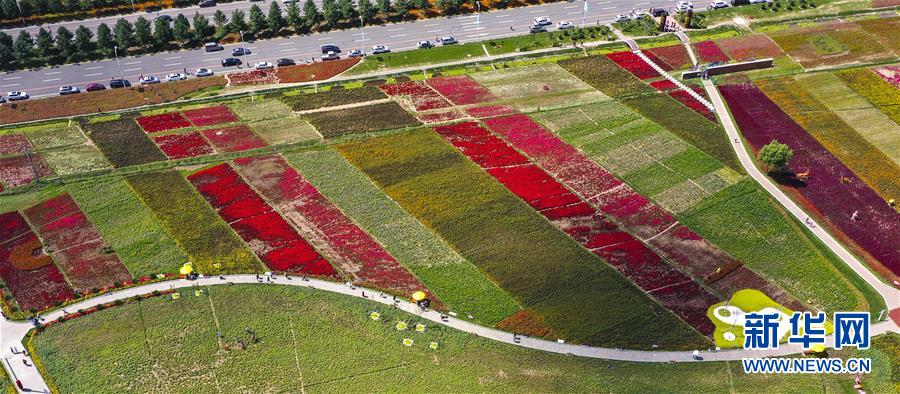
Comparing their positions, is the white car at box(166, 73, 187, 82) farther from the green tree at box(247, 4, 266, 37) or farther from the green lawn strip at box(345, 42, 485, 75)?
the green lawn strip at box(345, 42, 485, 75)

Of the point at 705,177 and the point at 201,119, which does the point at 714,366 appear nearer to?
the point at 705,177

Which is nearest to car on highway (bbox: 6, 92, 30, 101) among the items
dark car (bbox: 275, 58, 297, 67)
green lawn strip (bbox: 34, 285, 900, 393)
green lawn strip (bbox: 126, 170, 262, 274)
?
green lawn strip (bbox: 126, 170, 262, 274)

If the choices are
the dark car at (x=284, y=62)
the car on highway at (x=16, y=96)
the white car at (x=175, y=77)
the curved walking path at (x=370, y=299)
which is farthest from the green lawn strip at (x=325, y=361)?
the dark car at (x=284, y=62)

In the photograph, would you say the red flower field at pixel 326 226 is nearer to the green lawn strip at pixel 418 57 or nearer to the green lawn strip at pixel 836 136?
the green lawn strip at pixel 418 57

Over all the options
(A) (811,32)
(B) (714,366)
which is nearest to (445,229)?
(B) (714,366)

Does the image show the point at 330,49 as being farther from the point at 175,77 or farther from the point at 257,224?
the point at 257,224
